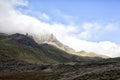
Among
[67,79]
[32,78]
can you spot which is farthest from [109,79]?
[32,78]

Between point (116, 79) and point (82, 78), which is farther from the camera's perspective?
point (82, 78)

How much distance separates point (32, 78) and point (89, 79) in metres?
33.7

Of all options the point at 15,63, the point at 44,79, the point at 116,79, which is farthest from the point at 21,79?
the point at 15,63

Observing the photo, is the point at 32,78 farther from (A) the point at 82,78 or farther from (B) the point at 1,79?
(A) the point at 82,78

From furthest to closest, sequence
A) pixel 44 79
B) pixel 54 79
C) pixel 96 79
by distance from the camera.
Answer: pixel 44 79 < pixel 54 79 < pixel 96 79

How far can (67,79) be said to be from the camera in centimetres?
7519

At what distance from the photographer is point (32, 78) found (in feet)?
308

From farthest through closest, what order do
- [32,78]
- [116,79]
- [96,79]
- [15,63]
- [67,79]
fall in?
[15,63] < [32,78] < [67,79] < [96,79] < [116,79]

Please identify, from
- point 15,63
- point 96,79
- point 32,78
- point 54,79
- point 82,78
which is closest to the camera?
point 96,79

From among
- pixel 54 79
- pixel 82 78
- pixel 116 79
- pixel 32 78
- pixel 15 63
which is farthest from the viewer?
pixel 15 63

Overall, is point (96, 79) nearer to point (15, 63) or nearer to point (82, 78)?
point (82, 78)

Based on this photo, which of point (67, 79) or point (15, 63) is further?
point (15, 63)

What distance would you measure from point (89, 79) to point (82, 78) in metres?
4.24

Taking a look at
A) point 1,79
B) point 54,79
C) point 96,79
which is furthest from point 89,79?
point 1,79
